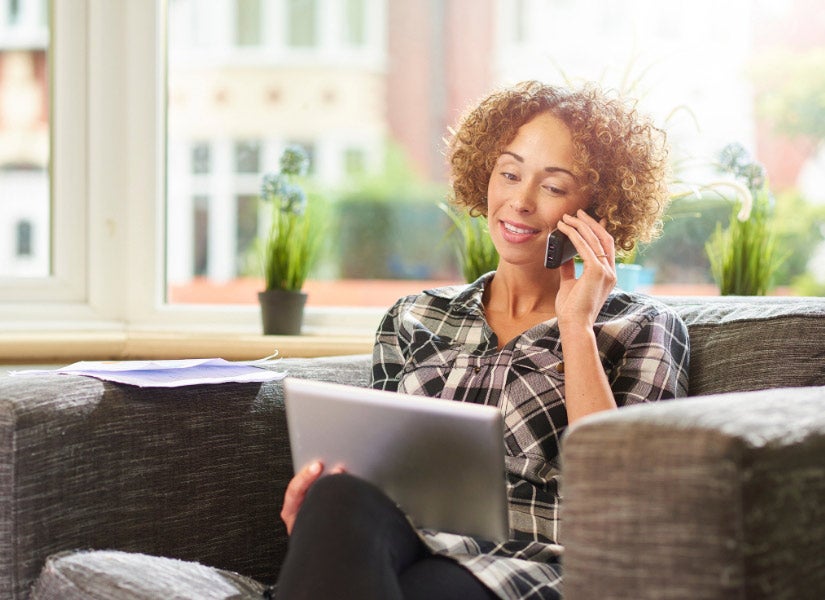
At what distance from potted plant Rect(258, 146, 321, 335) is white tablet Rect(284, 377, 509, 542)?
1139 mm

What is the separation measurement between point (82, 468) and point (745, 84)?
1882 mm

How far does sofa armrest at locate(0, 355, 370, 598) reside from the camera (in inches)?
53.1

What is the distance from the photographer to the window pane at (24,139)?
8.65ft

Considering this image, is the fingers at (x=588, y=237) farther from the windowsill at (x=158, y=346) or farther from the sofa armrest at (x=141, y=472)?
the windowsill at (x=158, y=346)

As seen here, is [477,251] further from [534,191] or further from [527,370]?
[527,370]

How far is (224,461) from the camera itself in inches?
62.4

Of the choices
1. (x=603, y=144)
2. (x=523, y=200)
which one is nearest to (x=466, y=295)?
(x=523, y=200)

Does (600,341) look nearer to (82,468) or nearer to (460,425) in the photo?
(460,425)

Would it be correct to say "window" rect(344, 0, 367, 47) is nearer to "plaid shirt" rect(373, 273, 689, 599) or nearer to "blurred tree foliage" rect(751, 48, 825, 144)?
"blurred tree foliage" rect(751, 48, 825, 144)

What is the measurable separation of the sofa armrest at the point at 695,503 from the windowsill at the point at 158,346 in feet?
4.64

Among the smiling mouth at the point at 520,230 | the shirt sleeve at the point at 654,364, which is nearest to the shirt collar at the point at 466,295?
the smiling mouth at the point at 520,230

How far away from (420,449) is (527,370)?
47cm

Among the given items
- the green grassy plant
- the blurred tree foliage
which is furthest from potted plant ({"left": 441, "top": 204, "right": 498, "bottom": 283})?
the blurred tree foliage

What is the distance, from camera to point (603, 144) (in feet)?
5.55
